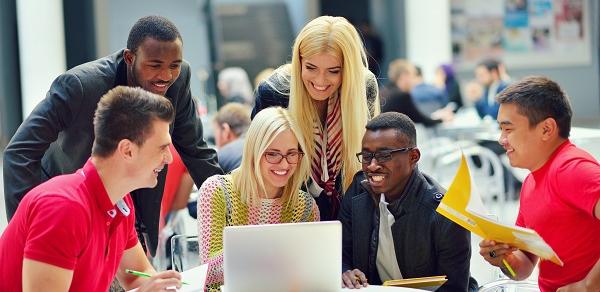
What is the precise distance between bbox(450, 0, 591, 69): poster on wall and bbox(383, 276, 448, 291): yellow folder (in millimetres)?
12614

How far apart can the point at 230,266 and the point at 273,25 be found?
1394 cm

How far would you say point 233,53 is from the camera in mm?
15602

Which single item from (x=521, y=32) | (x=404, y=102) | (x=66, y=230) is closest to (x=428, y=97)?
(x=404, y=102)

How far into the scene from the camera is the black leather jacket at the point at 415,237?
2848 mm

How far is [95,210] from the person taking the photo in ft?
7.50

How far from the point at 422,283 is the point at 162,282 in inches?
30.0

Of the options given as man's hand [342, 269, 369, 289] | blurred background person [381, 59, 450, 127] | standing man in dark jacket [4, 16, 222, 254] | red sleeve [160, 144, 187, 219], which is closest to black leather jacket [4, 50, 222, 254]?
standing man in dark jacket [4, 16, 222, 254]

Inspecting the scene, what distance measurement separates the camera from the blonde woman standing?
128 inches

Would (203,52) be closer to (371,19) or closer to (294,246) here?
(371,19)

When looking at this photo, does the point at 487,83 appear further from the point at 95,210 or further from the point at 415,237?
the point at 95,210

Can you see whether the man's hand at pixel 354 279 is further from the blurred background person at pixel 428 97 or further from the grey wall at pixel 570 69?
the grey wall at pixel 570 69

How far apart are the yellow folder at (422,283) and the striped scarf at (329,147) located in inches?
27.2

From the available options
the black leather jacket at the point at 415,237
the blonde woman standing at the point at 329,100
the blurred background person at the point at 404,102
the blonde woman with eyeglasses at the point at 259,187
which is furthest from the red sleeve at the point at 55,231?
the blurred background person at the point at 404,102

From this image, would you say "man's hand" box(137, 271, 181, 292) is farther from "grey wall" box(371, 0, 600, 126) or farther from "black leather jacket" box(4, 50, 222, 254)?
"grey wall" box(371, 0, 600, 126)
